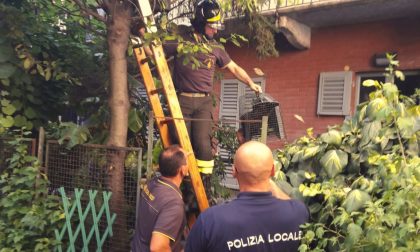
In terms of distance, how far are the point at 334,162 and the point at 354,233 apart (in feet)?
2.00

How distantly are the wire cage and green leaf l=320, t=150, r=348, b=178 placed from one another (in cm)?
176

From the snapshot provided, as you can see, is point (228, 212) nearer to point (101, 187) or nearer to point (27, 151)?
point (101, 187)

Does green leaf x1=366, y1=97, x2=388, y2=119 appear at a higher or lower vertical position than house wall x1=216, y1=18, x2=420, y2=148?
lower

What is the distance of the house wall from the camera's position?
636cm

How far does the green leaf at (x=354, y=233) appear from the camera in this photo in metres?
1.78

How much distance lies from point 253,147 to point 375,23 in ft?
17.2

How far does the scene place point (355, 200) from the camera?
1997mm

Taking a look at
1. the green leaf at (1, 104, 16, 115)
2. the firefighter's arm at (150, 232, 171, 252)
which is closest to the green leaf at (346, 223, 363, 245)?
the firefighter's arm at (150, 232, 171, 252)

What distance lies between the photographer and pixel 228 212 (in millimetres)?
2082

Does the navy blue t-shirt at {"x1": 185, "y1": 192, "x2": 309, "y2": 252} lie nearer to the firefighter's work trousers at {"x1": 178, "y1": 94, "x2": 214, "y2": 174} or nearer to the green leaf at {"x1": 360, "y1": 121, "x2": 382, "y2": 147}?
the green leaf at {"x1": 360, "y1": 121, "x2": 382, "y2": 147}

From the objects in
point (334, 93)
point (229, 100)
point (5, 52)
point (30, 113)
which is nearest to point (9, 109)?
point (30, 113)

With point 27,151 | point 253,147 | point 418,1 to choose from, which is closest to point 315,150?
point 253,147

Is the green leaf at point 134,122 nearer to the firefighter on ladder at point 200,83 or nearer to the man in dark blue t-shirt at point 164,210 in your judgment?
the firefighter on ladder at point 200,83

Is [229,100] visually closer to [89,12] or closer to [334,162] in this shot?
[89,12]
